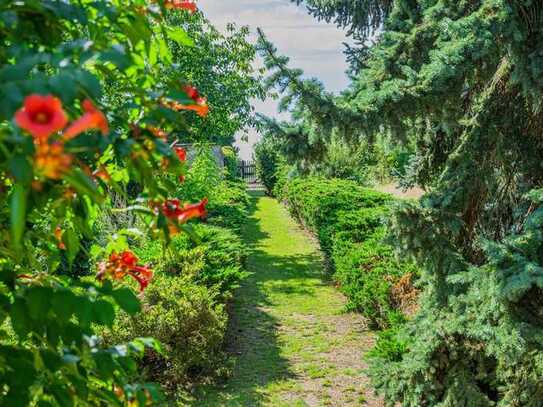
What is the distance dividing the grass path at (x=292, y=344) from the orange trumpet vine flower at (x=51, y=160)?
14.0ft

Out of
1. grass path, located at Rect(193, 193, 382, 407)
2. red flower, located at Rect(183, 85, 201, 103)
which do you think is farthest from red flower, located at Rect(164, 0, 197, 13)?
grass path, located at Rect(193, 193, 382, 407)

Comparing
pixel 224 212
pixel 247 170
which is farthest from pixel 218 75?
pixel 247 170

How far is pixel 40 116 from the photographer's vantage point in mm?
787

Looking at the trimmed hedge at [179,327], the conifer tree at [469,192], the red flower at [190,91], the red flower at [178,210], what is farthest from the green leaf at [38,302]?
the trimmed hedge at [179,327]

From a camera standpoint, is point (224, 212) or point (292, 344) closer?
point (292, 344)

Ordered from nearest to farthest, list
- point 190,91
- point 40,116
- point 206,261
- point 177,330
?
point 40,116, point 190,91, point 177,330, point 206,261

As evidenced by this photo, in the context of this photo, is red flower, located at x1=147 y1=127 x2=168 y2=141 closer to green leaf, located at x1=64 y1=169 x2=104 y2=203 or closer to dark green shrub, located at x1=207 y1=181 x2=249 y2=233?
green leaf, located at x1=64 y1=169 x2=104 y2=203

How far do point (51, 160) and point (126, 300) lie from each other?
1.55ft

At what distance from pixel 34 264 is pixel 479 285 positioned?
2692 millimetres

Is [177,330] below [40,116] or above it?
below

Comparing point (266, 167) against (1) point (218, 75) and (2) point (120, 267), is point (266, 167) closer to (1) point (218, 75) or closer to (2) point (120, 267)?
(1) point (218, 75)

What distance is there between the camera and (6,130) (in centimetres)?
94

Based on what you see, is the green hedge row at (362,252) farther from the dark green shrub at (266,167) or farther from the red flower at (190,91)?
the dark green shrub at (266,167)

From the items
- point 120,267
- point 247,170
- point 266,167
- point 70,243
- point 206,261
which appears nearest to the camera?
point 70,243
